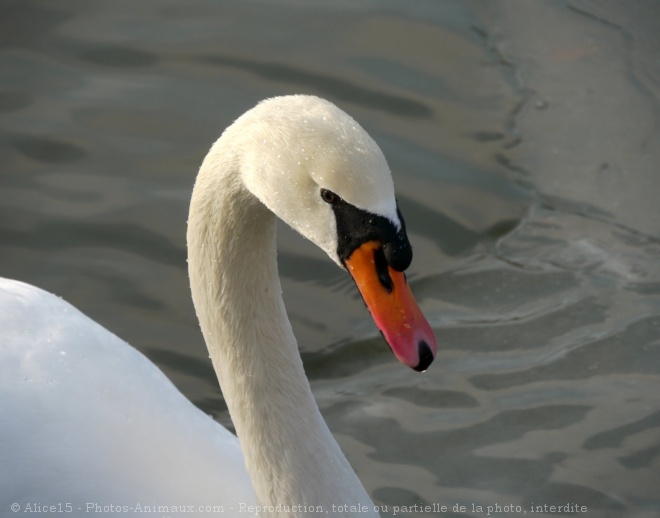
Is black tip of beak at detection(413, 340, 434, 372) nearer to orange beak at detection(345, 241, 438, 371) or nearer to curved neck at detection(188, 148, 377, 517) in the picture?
orange beak at detection(345, 241, 438, 371)

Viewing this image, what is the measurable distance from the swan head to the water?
1.69 m

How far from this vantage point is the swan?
7.94 ft

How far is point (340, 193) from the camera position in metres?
2.36

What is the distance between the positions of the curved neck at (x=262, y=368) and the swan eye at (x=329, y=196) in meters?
0.36

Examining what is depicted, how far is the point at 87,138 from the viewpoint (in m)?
5.89

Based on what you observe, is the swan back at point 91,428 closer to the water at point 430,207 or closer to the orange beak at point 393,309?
the water at point 430,207

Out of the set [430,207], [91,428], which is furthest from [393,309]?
[430,207]

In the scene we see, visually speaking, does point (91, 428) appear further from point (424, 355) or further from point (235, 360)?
point (424, 355)

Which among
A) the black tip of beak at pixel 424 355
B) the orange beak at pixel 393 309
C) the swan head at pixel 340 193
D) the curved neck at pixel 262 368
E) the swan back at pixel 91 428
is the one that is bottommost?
the swan back at pixel 91 428

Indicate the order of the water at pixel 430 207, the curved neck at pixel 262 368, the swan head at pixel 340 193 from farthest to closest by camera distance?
1. the water at pixel 430 207
2. the curved neck at pixel 262 368
3. the swan head at pixel 340 193

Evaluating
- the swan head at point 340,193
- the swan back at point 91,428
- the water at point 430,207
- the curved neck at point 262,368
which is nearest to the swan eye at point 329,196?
the swan head at point 340,193

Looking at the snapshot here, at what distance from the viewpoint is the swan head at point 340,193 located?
91.8 inches

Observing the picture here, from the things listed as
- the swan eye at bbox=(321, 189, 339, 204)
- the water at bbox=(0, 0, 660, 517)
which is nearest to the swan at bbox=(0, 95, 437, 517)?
the swan eye at bbox=(321, 189, 339, 204)

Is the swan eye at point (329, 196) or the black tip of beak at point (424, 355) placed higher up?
the swan eye at point (329, 196)
